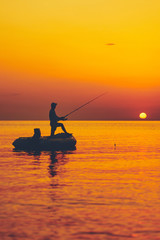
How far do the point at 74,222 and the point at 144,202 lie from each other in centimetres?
294

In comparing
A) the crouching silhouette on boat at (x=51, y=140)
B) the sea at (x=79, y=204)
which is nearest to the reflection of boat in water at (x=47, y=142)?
the crouching silhouette on boat at (x=51, y=140)

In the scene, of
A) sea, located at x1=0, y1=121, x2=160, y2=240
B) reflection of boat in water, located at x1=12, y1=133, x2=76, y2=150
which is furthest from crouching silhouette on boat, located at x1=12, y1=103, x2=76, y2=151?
sea, located at x1=0, y1=121, x2=160, y2=240

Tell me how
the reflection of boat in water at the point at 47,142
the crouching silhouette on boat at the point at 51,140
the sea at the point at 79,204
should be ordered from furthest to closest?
the reflection of boat in water at the point at 47,142, the crouching silhouette on boat at the point at 51,140, the sea at the point at 79,204

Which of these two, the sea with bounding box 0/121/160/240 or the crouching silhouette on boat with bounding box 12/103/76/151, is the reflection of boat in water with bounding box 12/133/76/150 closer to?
the crouching silhouette on boat with bounding box 12/103/76/151

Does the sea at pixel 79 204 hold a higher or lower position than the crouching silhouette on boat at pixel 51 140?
lower

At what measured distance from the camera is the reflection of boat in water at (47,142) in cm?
3097

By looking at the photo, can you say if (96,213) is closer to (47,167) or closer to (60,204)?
(60,204)

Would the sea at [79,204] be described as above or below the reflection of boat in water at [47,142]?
below

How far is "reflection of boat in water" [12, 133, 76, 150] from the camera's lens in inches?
1219

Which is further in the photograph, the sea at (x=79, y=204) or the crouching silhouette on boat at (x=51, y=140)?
the crouching silhouette on boat at (x=51, y=140)

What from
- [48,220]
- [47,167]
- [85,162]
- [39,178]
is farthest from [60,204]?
[85,162]

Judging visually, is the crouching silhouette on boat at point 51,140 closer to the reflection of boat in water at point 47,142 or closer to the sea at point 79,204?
the reflection of boat in water at point 47,142

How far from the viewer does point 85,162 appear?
81.9 feet

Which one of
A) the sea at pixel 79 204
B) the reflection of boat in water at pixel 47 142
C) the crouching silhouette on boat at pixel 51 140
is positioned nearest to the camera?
the sea at pixel 79 204
